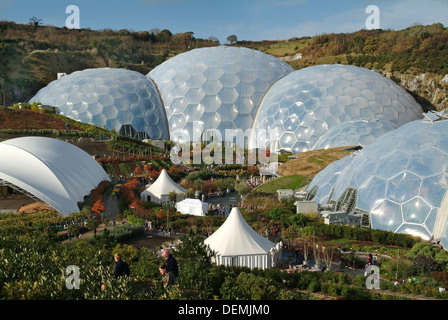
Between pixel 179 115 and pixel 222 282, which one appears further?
pixel 179 115

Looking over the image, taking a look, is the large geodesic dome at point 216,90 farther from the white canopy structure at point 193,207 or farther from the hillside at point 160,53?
the hillside at point 160,53

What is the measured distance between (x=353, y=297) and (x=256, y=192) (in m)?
17.5

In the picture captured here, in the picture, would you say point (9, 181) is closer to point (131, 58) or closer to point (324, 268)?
point (324, 268)

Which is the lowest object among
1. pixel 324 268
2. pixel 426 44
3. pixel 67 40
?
pixel 324 268

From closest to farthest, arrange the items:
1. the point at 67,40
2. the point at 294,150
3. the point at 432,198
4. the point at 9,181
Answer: the point at 432,198
the point at 9,181
the point at 294,150
the point at 67,40

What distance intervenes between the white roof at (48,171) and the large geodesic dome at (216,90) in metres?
18.1

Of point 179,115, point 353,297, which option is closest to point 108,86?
point 179,115

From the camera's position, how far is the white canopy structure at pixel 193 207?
24.7m

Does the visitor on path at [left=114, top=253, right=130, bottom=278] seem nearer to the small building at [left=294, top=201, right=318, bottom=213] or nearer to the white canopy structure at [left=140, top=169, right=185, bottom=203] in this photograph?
the small building at [left=294, top=201, right=318, bottom=213]

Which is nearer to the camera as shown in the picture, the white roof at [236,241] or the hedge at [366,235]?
the white roof at [236,241]

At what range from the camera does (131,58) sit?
92.7 meters

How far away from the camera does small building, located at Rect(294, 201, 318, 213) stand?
75.6 feet
